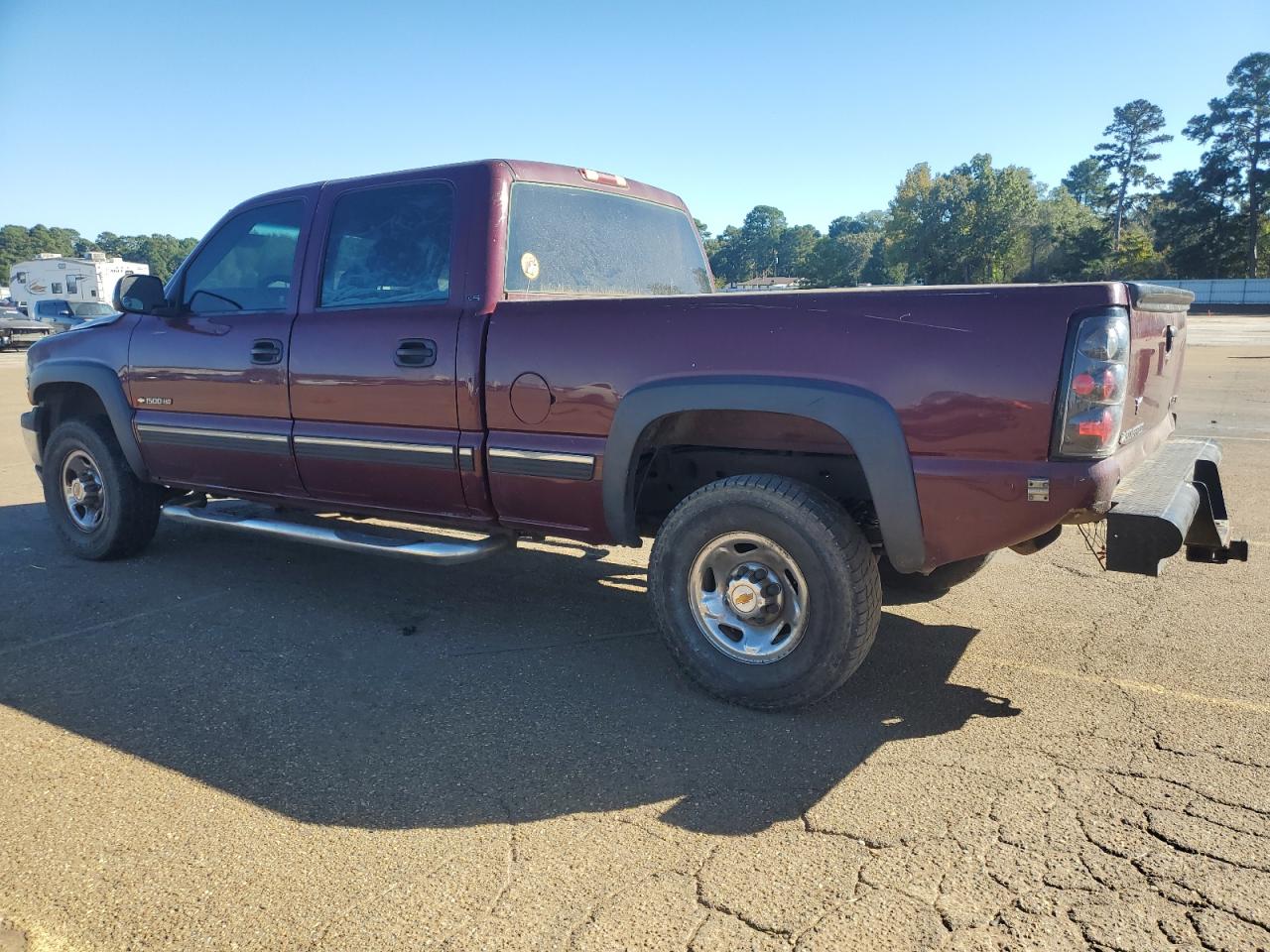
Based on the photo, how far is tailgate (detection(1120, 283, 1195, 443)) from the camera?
3049 millimetres

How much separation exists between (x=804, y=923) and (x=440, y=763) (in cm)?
137

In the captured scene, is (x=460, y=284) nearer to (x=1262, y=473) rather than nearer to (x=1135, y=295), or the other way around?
(x=1135, y=295)

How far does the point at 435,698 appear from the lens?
11.9 ft

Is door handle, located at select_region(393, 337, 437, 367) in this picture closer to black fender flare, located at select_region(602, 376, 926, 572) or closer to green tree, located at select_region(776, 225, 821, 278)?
black fender flare, located at select_region(602, 376, 926, 572)

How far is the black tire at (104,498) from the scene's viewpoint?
5473 mm

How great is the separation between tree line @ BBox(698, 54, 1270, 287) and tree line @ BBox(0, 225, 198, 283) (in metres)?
64.6

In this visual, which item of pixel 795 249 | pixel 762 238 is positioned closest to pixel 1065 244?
pixel 795 249

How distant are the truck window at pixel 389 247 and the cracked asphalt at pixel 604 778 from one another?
161 cm

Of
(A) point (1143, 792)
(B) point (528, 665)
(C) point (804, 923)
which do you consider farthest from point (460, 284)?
(A) point (1143, 792)

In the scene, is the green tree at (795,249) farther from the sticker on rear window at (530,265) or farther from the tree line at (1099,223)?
the sticker on rear window at (530,265)

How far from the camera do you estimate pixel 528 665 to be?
3967 millimetres

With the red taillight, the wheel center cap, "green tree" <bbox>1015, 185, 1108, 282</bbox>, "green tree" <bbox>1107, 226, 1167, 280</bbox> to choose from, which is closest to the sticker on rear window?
the wheel center cap

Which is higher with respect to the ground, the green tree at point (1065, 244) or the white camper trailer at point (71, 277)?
the green tree at point (1065, 244)

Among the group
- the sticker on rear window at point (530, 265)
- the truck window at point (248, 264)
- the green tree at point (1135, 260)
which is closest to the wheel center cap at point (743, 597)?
the sticker on rear window at point (530, 265)
